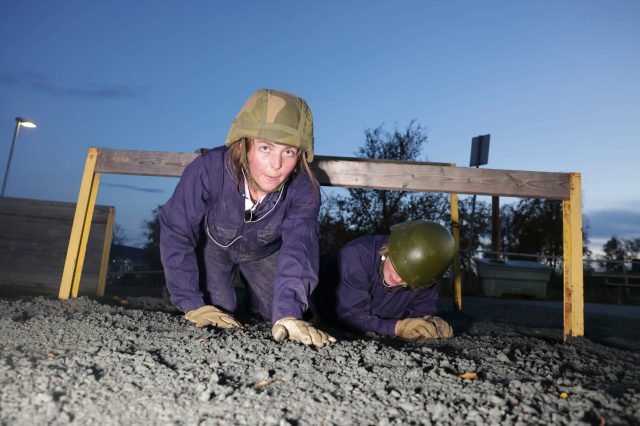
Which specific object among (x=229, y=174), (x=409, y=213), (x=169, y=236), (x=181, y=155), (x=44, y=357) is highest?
(x=409, y=213)

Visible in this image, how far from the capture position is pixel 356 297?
322 cm

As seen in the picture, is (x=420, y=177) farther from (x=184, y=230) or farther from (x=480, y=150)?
(x=480, y=150)

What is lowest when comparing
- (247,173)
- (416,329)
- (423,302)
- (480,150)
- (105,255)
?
(416,329)

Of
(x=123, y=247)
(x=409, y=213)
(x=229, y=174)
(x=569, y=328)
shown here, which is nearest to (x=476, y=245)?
(x=409, y=213)

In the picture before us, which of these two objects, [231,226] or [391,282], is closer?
[231,226]

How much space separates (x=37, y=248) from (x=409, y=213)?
1029cm

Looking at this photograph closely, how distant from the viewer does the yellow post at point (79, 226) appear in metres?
3.15

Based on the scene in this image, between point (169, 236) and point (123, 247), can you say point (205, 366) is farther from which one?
point (123, 247)

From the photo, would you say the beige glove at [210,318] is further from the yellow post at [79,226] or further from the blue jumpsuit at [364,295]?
the yellow post at [79,226]

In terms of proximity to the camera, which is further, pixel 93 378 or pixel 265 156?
pixel 265 156

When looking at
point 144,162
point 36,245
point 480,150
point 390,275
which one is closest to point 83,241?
point 144,162

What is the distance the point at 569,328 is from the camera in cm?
293

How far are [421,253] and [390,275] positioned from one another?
0.36 meters

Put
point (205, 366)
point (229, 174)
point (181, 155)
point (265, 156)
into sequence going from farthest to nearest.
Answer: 1. point (181, 155)
2. point (229, 174)
3. point (265, 156)
4. point (205, 366)
